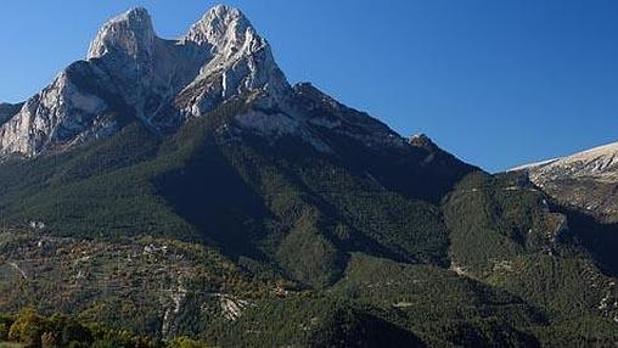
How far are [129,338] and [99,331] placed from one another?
5.44 meters

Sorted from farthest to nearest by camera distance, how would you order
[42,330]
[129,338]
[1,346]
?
[129,338] → [42,330] → [1,346]

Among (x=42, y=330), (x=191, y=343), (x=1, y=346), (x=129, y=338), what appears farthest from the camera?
(x=191, y=343)

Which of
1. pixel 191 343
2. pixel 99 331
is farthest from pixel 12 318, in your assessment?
pixel 191 343

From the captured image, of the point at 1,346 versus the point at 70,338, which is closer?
the point at 1,346

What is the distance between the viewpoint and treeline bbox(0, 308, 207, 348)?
503ft

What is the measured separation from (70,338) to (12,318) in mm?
19302

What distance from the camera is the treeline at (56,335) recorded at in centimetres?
15338

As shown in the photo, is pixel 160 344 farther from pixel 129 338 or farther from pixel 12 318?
pixel 12 318

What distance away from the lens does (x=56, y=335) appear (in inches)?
6156

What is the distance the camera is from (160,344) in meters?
180

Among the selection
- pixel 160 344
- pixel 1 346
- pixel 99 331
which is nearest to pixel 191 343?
pixel 160 344

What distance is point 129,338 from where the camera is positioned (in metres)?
170

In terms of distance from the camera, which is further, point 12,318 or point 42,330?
point 12,318

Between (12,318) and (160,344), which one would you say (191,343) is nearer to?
(160,344)
